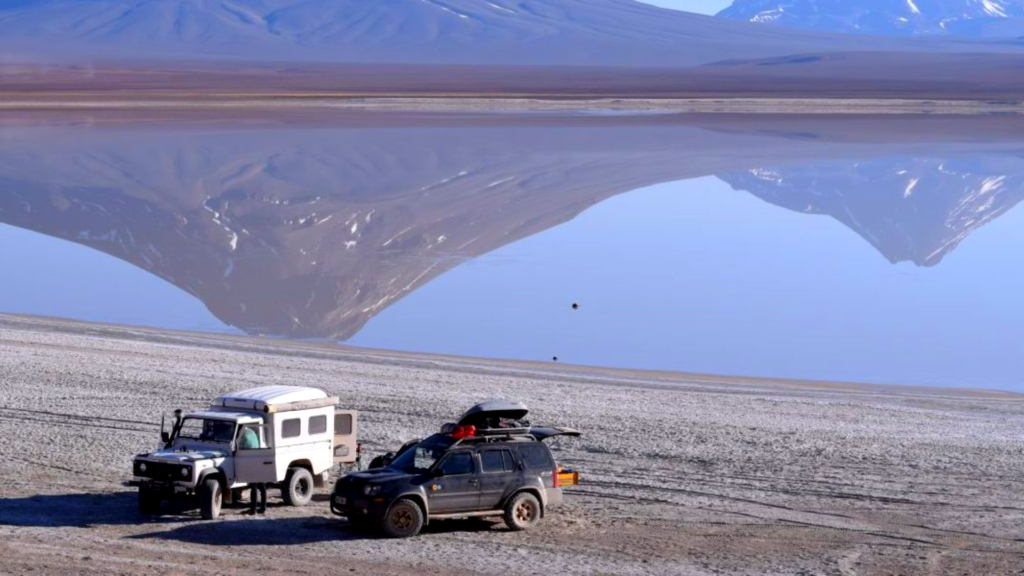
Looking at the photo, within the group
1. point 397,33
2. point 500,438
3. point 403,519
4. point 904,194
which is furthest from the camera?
point 397,33

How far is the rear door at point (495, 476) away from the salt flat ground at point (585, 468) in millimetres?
243

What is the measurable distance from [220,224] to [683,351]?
432 inches

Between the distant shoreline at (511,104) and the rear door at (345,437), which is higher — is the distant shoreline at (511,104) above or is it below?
above

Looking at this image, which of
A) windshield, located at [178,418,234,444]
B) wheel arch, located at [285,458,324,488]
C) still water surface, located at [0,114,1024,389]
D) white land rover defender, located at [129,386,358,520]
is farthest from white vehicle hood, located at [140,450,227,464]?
still water surface, located at [0,114,1024,389]

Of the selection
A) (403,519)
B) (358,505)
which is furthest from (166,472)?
(403,519)

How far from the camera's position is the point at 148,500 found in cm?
1012

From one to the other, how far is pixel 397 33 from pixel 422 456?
14542 centimetres

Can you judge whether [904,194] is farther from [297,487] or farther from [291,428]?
[291,428]

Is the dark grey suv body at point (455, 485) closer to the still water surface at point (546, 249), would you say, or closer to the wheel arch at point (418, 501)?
the wheel arch at point (418, 501)

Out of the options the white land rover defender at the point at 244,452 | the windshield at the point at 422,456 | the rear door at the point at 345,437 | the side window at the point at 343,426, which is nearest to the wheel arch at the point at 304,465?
the white land rover defender at the point at 244,452

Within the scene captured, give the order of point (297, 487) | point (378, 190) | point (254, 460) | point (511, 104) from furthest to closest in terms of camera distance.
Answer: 1. point (511, 104)
2. point (378, 190)
3. point (297, 487)
4. point (254, 460)

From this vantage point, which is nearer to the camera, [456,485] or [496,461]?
[456,485]

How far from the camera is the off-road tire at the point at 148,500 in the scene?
10.1m

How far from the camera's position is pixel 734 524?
1041 centimetres
